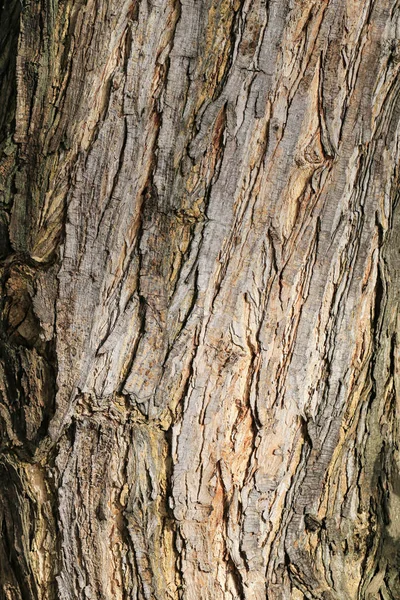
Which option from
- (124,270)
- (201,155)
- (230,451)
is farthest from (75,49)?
(230,451)

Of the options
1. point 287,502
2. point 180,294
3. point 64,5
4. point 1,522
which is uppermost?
point 64,5

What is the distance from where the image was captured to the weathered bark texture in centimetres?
186

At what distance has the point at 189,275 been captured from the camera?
1871 mm

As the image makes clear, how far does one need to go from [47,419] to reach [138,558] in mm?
478

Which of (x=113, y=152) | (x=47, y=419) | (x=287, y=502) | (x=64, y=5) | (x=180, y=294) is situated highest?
(x=64, y=5)

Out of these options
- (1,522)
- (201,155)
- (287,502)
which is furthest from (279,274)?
(1,522)

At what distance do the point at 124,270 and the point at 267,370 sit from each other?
0.51 metres

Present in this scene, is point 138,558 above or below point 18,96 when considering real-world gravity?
below

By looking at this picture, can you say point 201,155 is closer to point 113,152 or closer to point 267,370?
point 113,152

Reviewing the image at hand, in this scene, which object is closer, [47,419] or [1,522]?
[47,419]

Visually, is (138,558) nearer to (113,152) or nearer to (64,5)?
(113,152)

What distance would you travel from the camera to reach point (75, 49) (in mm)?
1928

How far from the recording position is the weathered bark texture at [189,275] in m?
1.86

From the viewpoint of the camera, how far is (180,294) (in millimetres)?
1876
